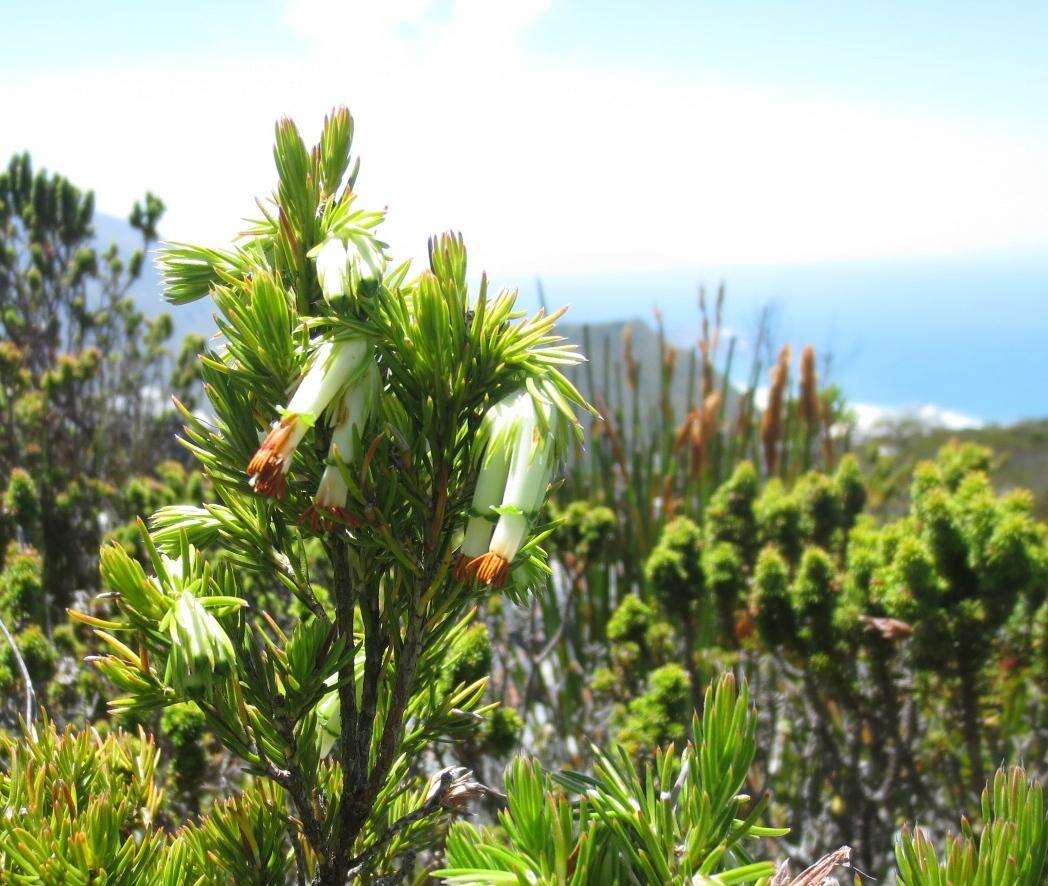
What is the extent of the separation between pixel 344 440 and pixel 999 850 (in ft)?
1.89

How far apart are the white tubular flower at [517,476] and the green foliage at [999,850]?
0.36 metres

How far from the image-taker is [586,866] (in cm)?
62

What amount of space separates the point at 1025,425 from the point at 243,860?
16.5 meters

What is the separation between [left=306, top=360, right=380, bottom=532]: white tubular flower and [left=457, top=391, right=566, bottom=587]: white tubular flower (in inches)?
4.5

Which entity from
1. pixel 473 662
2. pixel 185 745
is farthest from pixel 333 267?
pixel 185 745

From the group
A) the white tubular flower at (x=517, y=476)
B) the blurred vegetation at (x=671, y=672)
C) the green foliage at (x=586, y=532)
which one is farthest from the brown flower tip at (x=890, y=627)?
the white tubular flower at (x=517, y=476)

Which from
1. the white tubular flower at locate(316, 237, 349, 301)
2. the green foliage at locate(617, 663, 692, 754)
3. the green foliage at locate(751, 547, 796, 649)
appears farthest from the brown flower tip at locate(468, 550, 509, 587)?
the green foliage at locate(751, 547, 796, 649)

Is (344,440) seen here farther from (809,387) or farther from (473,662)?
(809,387)

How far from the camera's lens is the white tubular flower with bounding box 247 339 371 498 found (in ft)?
2.17

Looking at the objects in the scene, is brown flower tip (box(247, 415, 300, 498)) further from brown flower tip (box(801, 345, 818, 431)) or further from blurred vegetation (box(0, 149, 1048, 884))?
brown flower tip (box(801, 345, 818, 431))

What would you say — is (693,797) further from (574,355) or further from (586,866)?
(574,355)

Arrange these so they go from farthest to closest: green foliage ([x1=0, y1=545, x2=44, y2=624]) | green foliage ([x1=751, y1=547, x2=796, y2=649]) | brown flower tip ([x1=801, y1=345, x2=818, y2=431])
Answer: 1. brown flower tip ([x1=801, y1=345, x2=818, y2=431])
2. green foliage ([x1=751, y1=547, x2=796, y2=649])
3. green foliage ([x1=0, y1=545, x2=44, y2=624])

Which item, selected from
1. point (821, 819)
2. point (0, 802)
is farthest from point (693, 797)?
point (821, 819)

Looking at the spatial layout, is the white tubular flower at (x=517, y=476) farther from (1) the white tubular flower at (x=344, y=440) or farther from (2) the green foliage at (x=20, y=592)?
(2) the green foliage at (x=20, y=592)
